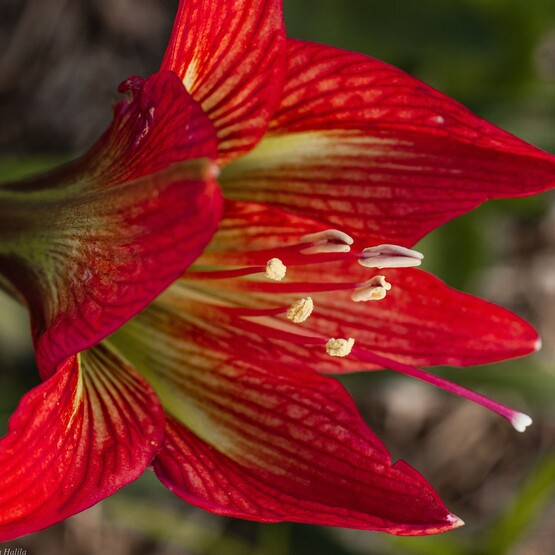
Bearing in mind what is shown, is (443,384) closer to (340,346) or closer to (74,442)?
(340,346)

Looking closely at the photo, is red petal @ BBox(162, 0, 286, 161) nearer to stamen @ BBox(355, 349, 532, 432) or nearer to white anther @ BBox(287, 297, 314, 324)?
white anther @ BBox(287, 297, 314, 324)

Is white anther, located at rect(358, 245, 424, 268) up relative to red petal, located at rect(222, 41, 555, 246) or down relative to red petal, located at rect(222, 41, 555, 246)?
down

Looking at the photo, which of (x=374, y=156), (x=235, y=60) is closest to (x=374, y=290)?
(x=374, y=156)

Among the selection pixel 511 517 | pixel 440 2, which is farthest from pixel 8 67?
pixel 511 517

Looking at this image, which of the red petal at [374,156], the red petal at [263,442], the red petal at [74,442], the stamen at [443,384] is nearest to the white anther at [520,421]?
the stamen at [443,384]

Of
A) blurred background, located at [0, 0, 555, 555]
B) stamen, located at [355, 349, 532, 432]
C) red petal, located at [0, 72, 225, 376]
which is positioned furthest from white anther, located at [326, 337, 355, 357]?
blurred background, located at [0, 0, 555, 555]

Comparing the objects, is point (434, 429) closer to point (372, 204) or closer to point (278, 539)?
point (278, 539)
